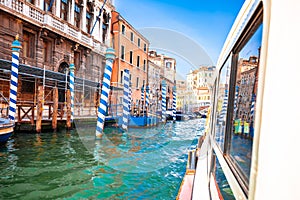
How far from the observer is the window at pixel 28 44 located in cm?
982

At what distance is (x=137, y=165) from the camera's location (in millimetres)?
4270

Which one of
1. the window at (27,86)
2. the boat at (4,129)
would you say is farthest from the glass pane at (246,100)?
the window at (27,86)

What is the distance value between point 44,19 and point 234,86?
436 inches

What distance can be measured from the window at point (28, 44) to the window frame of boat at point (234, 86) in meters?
10.5

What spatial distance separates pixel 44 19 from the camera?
405 inches

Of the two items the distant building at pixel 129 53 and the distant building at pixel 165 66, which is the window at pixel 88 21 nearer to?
the distant building at pixel 129 53

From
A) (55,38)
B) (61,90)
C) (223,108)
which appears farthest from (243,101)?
(61,90)

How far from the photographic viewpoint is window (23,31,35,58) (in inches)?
387

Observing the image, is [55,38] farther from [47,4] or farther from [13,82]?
[13,82]

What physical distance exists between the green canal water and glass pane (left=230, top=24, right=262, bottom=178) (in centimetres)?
225

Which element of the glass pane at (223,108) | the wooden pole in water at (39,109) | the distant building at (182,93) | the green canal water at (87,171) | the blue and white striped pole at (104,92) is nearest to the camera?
the glass pane at (223,108)

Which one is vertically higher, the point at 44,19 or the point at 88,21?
the point at 88,21

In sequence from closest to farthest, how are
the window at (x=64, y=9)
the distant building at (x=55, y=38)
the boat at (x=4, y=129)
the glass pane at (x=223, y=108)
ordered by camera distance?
the glass pane at (x=223, y=108)
the boat at (x=4, y=129)
the distant building at (x=55, y=38)
the window at (x=64, y=9)

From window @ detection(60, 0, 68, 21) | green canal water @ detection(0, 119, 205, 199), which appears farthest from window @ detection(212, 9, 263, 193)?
window @ detection(60, 0, 68, 21)
